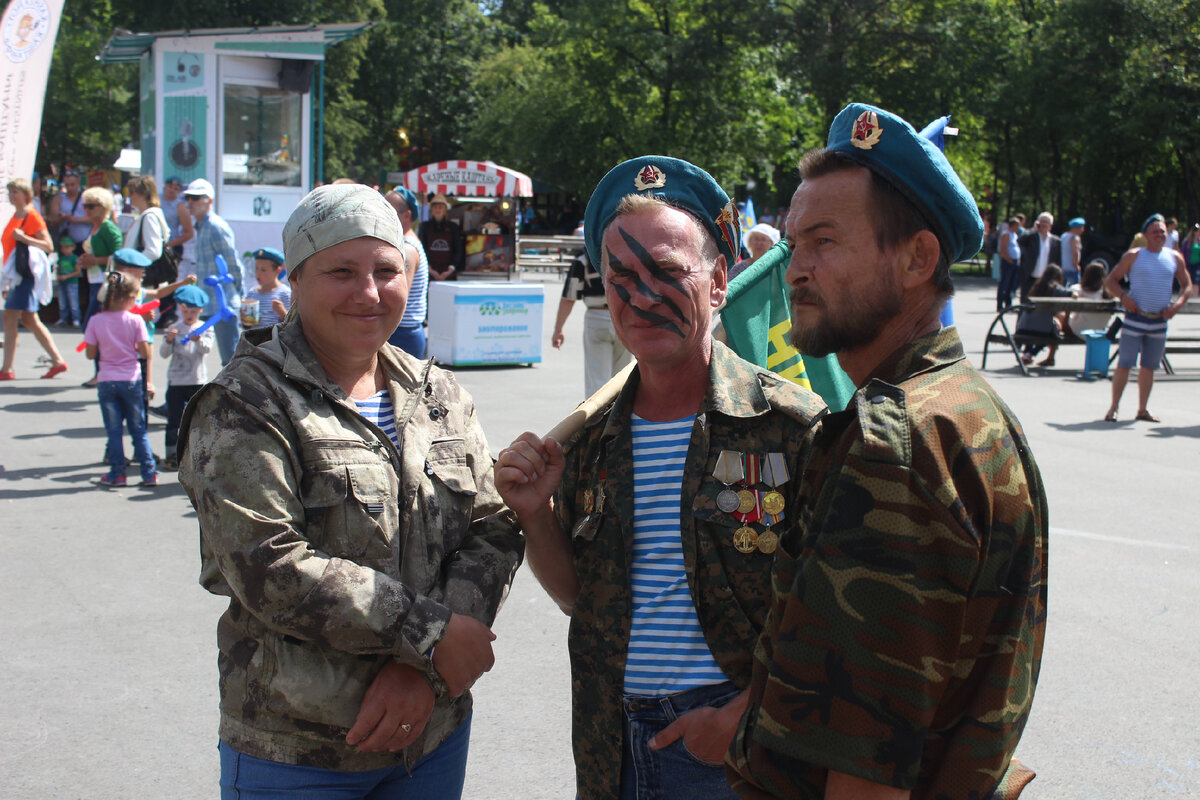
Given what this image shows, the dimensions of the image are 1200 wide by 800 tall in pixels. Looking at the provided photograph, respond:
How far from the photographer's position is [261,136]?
15758mm

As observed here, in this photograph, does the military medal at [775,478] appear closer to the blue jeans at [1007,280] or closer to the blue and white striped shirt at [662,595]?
the blue and white striped shirt at [662,595]

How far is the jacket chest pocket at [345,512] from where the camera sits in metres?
1.94

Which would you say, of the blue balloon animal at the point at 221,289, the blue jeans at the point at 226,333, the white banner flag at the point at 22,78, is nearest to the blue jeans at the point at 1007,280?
the blue jeans at the point at 226,333

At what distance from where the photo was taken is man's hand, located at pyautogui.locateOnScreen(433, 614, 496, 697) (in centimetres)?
194

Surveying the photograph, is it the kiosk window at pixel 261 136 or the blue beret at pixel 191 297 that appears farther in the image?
the kiosk window at pixel 261 136

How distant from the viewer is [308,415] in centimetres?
197

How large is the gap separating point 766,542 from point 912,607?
696 millimetres

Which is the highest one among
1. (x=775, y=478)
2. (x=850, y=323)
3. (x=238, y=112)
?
(x=238, y=112)

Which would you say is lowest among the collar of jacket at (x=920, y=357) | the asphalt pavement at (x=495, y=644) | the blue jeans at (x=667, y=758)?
the asphalt pavement at (x=495, y=644)

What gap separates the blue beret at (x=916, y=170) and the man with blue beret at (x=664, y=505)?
588 mm

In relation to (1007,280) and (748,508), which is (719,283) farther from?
(1007,280)

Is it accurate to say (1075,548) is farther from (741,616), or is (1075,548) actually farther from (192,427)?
(192,427)

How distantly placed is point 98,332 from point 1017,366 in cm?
1139

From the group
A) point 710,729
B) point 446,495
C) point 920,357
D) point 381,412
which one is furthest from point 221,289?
point 920,357
